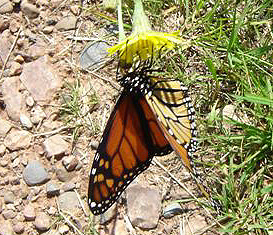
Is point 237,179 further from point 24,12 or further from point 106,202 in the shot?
point 24,12

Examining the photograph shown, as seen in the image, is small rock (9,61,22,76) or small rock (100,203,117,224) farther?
small rock (9,61,22,76)

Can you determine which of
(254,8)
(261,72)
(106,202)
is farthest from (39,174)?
(254,8)

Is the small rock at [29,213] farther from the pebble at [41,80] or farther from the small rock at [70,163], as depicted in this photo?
the pebble at [41,80]

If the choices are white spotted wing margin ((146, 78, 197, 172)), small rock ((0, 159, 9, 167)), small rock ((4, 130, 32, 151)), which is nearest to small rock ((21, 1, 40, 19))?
small rock ((4, 130, 32, 151))

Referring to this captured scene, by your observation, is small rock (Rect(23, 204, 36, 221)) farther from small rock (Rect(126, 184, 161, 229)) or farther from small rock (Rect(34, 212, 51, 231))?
small rock (Rect(126, 184, 161, 229))

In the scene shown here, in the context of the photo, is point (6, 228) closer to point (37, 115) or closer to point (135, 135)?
point (37, 115)

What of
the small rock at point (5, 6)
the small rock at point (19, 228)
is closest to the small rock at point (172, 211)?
the small rock at point (19, 228)
